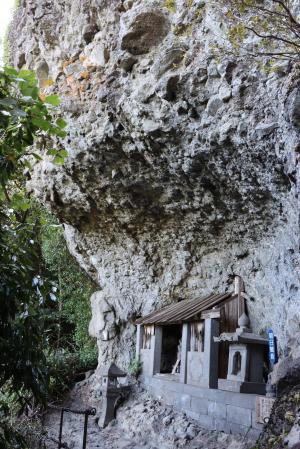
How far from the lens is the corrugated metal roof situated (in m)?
7.66

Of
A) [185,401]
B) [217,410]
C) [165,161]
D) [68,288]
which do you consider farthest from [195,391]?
[68,288]

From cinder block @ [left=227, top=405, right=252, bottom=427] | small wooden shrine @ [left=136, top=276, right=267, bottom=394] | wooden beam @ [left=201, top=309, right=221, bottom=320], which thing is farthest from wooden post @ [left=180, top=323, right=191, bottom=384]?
cinder block @ [left=227, top=405, right=252, bottom=427]

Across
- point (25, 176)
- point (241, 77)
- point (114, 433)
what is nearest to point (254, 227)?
point (241, 77)

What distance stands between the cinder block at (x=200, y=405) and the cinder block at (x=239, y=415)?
0.64m

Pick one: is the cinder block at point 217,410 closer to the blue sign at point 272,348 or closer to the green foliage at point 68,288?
the blue sign at point 272,348

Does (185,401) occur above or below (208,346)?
below

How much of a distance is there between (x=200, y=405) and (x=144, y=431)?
4.57ft

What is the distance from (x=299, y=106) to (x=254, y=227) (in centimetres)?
302

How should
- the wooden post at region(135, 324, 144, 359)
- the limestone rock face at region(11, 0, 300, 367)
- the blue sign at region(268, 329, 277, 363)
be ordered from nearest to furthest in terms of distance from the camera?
the limestone rock face at region(11, 0, 300, 367)
the blue sign at region(268, 329, 277, 363)
the wooden post at region(135, 324, 144, 359)

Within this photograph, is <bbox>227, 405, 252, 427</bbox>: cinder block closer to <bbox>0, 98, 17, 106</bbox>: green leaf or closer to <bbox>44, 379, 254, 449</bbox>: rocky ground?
<bbox>44, 379, 254, 449</bbox>: rocky ground

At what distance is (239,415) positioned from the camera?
5863 millimetres

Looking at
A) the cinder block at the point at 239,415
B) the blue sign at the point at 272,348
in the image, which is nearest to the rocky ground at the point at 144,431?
the cinder block at the point at 239,415

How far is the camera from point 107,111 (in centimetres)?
781

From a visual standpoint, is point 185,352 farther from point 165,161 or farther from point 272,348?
point 165,161
